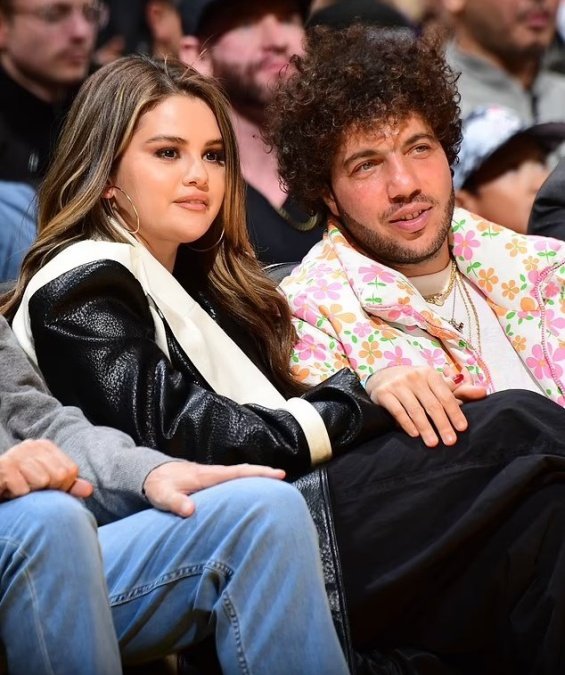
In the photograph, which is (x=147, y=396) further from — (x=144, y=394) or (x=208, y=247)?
(x=208, y=247)

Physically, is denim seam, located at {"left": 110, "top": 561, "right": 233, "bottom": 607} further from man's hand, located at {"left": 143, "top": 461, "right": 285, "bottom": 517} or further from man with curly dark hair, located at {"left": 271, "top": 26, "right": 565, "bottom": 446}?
man with curly dark hair, located at {"left": 271, "top": 26, "right": 565, "bottom": 446}

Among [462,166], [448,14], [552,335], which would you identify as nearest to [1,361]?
[552,335]

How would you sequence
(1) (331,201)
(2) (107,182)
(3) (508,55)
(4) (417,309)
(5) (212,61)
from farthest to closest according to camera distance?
(3) (508,55)
(5) (212,61)
(1) (331,201)
(4) (417,309)
(2) (107,182)

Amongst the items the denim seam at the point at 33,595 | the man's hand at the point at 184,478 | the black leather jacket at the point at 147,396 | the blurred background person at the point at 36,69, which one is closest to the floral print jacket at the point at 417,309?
the black leather jacket at the point at 147,396

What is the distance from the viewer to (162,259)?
234 centimetres

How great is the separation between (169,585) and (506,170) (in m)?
1.86

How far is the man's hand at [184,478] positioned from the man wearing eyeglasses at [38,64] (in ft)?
5.44

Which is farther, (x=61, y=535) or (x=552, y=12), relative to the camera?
(x=552, y=12)

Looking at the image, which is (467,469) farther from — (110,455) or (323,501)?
(110,455)

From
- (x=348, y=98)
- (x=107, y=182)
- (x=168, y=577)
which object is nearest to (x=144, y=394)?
(x=168, y=577)

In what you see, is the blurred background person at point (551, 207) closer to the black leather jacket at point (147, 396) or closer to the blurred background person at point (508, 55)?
the black leather jacket at point (147, 396)

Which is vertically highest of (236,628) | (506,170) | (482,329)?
(506,170)

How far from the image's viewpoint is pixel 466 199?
3309 mm

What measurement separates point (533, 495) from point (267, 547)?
0.45m
